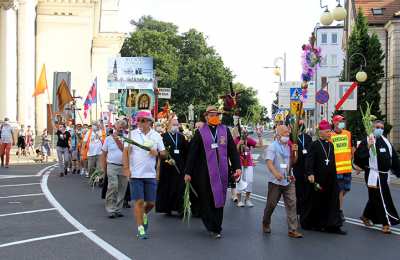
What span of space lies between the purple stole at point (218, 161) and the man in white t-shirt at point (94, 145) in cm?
962

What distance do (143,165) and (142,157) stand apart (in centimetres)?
13

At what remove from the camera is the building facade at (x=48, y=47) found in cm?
4038

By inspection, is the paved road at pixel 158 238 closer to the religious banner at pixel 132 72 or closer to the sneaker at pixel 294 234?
the sneaker at pixel 294 234

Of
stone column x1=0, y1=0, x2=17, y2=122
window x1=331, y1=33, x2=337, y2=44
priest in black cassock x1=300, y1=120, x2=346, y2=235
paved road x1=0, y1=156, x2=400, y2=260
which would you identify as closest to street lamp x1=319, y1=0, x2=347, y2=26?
paved road x1=0, y1=156, x2=400, y2=260

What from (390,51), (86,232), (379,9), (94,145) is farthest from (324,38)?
(86,232)

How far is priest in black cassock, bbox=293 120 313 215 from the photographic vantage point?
12.1 m

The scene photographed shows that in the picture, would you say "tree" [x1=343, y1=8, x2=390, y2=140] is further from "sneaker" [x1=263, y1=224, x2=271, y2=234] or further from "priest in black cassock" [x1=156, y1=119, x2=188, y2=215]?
"sneaker" [x1=263, y1=224, x2=271, y2=234]

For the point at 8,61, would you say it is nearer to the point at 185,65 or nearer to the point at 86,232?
the point at 86,232

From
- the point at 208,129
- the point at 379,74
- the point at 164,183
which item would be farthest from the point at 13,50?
the point at 208,129

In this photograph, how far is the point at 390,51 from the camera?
4872cm

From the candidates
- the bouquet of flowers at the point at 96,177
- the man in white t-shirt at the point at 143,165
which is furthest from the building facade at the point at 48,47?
the man in white t-shirt at the point at 143,165

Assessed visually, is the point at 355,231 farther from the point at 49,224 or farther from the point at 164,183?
the point at 49,224

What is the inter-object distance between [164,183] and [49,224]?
9.02 feet

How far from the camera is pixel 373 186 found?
1161 centimetres
